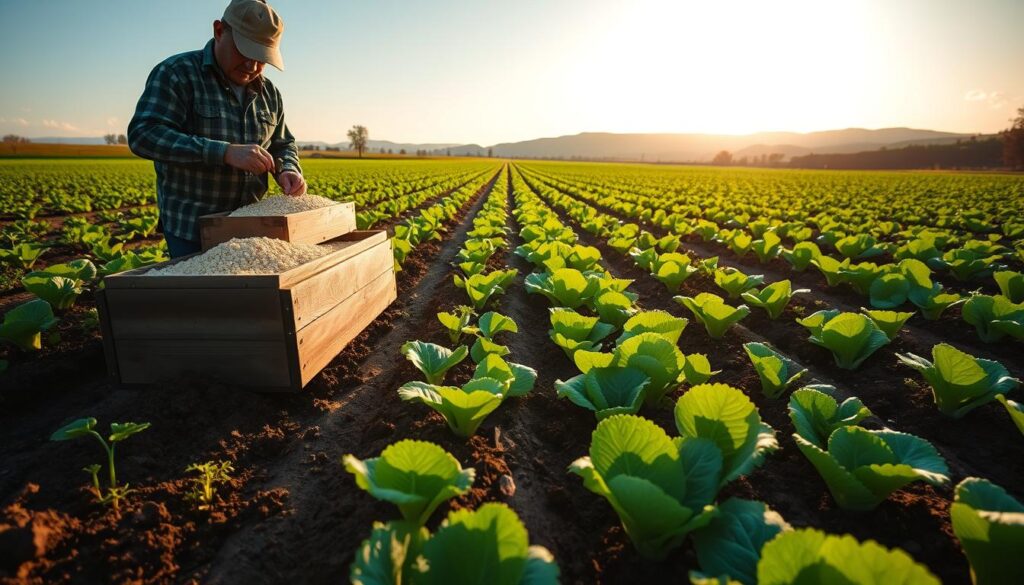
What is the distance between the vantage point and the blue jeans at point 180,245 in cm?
345

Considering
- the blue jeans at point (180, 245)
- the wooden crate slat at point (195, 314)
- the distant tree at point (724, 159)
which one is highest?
the distant tree at point (724, 159)

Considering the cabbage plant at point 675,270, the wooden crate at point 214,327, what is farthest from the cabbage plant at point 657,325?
the cabbage plant at point 675,270

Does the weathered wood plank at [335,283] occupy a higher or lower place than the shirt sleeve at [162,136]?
lower

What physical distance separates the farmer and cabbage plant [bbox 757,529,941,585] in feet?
10.3

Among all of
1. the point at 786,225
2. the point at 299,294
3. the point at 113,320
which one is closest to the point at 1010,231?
the point at 786,225

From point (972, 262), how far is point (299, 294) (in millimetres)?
6589

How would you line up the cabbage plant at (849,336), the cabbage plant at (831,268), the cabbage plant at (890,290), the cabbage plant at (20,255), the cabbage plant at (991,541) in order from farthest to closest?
the cabbage plant at (20,255), the cabbage plant at (831,268), the cabbage plant at (890,290), the cabbage plant at (849,336), the cabbage plant at (991,541)

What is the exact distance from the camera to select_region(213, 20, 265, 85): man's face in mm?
3086

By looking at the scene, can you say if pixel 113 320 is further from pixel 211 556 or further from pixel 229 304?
pixel 211 556

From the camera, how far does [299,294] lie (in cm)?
243

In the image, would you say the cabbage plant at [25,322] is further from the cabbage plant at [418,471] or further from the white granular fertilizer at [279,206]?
the cabbage plant at [418,471]

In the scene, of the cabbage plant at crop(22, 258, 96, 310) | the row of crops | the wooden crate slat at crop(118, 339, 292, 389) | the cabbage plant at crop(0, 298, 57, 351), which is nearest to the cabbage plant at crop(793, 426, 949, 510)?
the row of crops

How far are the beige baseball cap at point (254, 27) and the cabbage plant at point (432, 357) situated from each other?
206cm

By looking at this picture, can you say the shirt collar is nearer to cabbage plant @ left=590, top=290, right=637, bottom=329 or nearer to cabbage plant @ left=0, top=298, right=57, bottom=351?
cabbage plant @ left=0, top=298, right=57, bottom=351
